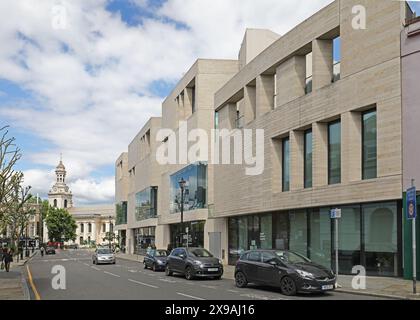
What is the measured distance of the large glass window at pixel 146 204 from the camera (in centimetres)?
6958

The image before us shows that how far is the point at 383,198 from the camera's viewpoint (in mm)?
22609

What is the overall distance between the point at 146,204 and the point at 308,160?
153 ft

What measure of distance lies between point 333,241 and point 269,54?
1182 centimetres

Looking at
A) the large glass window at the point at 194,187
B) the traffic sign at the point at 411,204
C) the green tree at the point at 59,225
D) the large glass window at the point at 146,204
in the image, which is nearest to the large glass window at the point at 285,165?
the traffic sign at the point at 411,204

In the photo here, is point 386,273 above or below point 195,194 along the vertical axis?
below

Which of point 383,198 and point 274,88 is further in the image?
point 274,88

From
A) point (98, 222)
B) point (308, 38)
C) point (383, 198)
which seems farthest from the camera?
point (98, 222)

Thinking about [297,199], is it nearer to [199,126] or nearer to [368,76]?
A: [368,76]

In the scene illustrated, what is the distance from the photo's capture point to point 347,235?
25.1 m

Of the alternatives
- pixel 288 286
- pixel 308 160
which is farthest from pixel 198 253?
pixel 288 286

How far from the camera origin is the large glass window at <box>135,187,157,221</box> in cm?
6958

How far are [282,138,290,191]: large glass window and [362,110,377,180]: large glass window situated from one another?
6994 mm

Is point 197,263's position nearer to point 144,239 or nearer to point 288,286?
point 288,286
